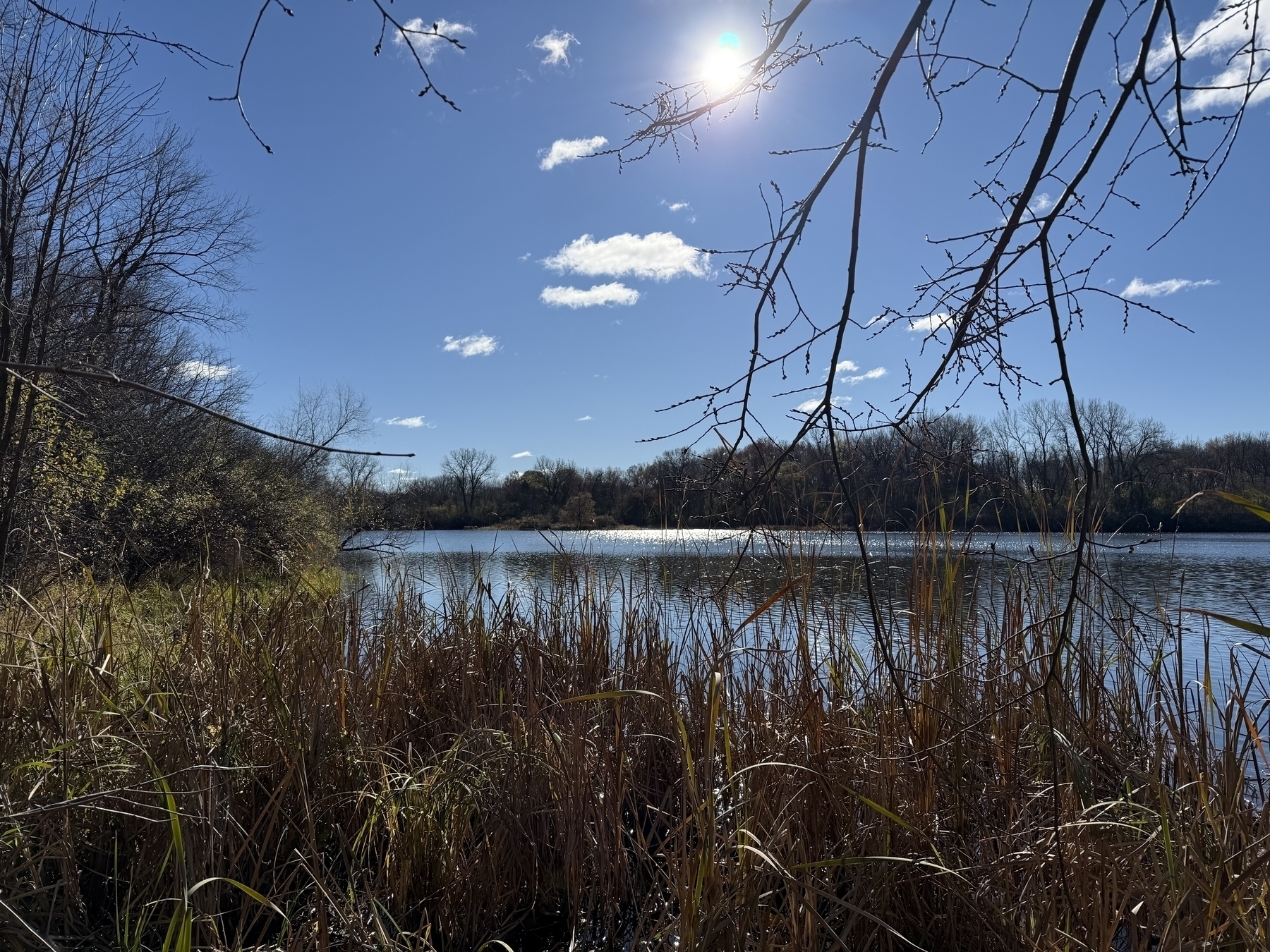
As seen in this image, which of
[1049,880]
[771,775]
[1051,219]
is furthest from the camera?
[771,775]

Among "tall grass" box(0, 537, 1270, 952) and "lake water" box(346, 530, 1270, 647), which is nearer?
"tall grass" box(0, 537, 1270, 952)

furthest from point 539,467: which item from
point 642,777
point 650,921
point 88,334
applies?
point 650,921

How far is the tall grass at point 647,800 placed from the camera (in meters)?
1.88

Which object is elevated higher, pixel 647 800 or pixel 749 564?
pixel 749 564

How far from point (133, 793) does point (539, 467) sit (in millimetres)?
10306

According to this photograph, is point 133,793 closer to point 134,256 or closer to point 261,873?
point 261,873

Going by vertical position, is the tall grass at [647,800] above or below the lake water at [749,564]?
below

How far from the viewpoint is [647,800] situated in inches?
99.5

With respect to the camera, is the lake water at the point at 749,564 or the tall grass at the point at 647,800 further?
the lake water at the point at 749,564

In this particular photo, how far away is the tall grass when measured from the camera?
1882 millimetres

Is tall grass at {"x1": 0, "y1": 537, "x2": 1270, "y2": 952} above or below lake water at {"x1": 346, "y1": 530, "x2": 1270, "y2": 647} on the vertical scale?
below

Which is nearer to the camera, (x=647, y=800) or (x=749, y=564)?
(x=647, y=800)

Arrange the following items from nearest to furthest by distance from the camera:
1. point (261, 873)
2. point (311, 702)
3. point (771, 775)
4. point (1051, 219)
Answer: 1. point (1051, 219)
2. point (771, 775)
3. point (261, 873)
4. point (311, 702)

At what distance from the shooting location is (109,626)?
112 inches
